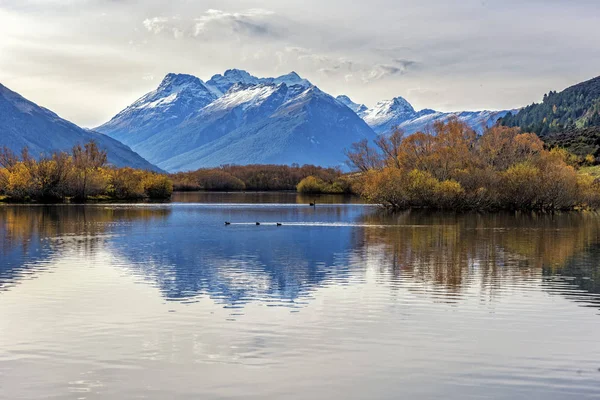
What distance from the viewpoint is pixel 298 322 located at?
23.4m

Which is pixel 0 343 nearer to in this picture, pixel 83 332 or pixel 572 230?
pixel 83 332

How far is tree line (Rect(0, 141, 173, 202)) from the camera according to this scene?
126000 millimetres

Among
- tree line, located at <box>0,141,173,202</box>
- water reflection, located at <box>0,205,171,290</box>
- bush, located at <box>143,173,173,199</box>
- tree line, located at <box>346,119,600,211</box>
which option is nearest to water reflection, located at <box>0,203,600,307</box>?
water reflection, located at <box>0,205,171,290</box>

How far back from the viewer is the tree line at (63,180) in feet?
413

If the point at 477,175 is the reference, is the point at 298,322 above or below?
below

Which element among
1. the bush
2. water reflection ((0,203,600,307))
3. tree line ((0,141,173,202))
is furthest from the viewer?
the bush

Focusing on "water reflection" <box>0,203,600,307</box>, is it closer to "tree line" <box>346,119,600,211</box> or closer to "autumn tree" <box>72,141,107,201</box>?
"tree line" <box>346,119,600,211</box>

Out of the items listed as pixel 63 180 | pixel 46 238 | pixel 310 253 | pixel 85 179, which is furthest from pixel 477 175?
→ pixel 63 180

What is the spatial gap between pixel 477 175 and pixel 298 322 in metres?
80.0

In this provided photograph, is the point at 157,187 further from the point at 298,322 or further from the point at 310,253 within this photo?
the point at 298,322

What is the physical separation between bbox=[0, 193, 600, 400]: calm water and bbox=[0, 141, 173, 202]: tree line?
8320 cm

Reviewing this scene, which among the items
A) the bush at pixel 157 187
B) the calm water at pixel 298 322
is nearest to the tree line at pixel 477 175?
the calm water at pixel 298 322

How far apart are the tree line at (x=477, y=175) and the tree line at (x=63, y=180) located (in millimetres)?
57940

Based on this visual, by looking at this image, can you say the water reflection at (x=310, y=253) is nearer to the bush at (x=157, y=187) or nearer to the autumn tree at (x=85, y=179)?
the autumn tree at (x=85, y=179)
